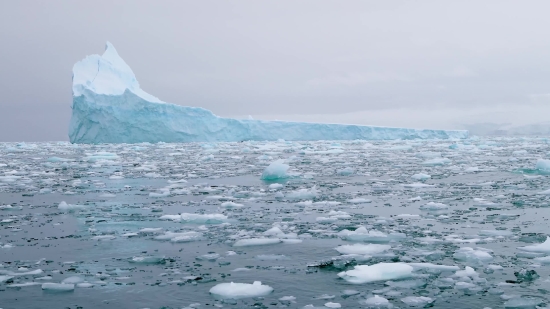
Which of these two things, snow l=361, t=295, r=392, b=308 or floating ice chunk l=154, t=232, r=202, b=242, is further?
floating ice chunk l=154, t=232, r=202, b=242

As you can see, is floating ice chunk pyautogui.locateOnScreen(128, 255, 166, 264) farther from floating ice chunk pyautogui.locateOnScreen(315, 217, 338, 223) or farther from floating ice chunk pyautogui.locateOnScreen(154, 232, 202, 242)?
floating ice chunk pyautogui.locateOnScreen(315, 217, 338, 223)

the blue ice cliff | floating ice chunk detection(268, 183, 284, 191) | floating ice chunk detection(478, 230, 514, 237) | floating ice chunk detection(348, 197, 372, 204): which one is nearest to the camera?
floating ice chunk detection(478, 230, 514, 237)

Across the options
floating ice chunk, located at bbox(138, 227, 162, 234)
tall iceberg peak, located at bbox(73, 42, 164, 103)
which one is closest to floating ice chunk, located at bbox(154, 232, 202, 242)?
floating ice chunk, located at bbox(138, 227, 162, 234)

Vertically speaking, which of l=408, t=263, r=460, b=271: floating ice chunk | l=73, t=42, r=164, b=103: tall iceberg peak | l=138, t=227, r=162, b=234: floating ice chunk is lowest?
l=408, t=263, r=460, b=271: floating ice chunk

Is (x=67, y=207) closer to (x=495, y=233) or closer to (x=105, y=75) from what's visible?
(x=495, y=233)

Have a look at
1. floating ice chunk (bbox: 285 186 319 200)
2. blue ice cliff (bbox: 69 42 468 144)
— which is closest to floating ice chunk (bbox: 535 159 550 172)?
floating ice chunk (bbox: 285 186 319 200)

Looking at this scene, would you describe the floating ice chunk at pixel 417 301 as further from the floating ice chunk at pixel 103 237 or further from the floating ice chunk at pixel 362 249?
the floating ice chunk at pixel 103 237

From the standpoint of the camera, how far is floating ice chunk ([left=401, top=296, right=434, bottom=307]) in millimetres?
2600

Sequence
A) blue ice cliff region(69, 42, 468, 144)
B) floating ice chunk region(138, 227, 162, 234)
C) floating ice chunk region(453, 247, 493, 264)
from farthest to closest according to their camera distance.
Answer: blue ice cliff region(69, 42, 468, 144), floating ice chunk region(138, 227, 162, 234), floating ice chunk region(453, 247, 493, 264)

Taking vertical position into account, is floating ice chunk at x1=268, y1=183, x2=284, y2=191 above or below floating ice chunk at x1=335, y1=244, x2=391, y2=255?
above

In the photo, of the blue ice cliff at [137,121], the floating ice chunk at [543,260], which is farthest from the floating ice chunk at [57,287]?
the blue ice cliff at [137,121]

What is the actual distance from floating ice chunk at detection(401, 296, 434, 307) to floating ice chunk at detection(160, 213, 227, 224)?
2.68 metres

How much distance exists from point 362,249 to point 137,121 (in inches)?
1027

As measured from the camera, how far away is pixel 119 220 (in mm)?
5211
